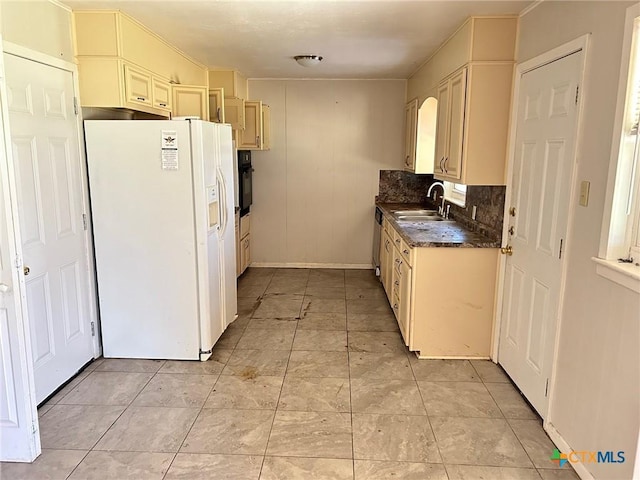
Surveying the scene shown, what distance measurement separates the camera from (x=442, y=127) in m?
3.70

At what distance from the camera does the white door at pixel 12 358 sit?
2.01 meters

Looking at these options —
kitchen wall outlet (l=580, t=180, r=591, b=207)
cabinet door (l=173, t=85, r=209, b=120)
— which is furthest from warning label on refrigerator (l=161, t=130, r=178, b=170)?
kitchen wall outlet (l=580, t=180, r=591, b=207)

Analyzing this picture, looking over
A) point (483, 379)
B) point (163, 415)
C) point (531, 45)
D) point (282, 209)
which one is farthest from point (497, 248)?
point (282, 209)

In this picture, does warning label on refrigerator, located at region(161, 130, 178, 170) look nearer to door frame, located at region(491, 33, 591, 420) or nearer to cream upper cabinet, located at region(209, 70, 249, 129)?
cream upper cabinet, located at region(209, 70, 249, 129)

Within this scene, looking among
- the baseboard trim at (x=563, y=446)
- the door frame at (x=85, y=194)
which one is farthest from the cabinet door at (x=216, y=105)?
the baseboard trim at (x=563, y=446)

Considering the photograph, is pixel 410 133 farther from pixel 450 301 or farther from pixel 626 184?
pixel 626 184

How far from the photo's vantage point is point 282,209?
602 centimetres

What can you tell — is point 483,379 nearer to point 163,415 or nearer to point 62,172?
point 163,415

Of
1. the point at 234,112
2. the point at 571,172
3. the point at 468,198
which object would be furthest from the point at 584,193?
the point at 234,112

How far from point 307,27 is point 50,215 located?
7.13ft

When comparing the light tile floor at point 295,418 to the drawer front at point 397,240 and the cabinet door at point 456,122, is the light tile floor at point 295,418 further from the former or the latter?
the cabinet door at point 456,122

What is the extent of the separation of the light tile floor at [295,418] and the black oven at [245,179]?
2018mm

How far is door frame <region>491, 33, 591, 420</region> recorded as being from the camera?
219 cm

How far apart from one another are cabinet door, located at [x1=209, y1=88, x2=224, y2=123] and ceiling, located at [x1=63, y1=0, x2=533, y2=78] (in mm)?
346
